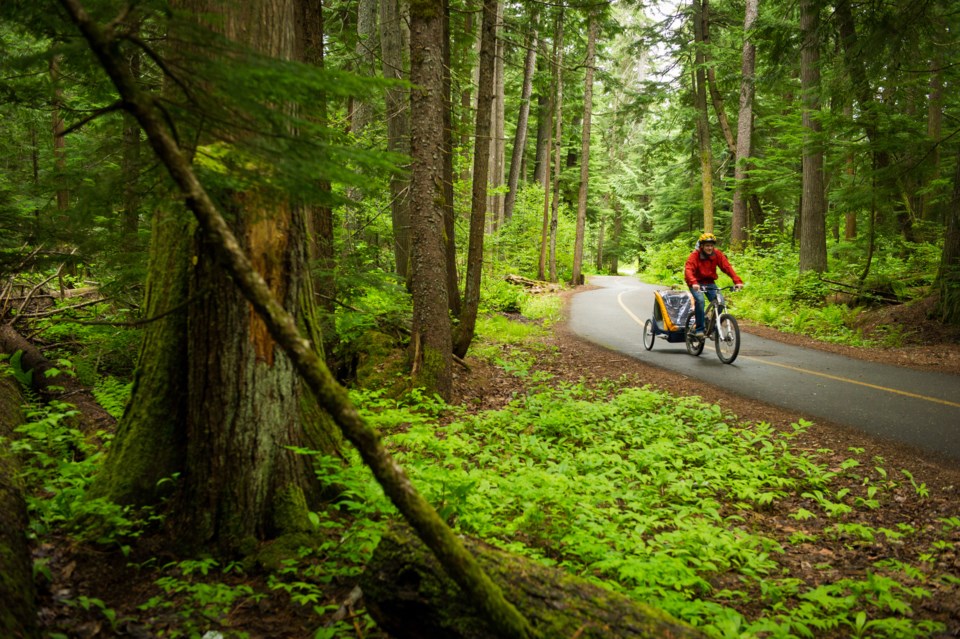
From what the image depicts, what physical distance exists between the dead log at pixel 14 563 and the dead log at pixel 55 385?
174cm

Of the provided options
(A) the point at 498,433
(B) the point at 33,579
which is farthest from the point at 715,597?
(B) the point at 33,579

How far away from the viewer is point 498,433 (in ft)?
22.1

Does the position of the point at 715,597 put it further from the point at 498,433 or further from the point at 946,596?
the point at 498,433

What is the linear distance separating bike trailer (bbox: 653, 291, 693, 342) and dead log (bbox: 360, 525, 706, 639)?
9.97 m

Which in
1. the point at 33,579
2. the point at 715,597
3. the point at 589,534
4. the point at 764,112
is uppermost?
the point at 764,112

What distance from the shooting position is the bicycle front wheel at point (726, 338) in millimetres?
10438

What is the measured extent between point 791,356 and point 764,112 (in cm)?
2057

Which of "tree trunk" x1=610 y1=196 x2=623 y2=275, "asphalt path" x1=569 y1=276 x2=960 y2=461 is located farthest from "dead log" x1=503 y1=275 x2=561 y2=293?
"tree trunk" x1=610 y1=196 x2=623 y2=275

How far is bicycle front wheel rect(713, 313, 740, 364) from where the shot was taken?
34.2ft

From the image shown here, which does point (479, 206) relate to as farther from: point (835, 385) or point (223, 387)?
point (835, 385)

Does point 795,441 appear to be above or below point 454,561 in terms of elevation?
Result: below

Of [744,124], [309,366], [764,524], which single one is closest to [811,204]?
[744,124]

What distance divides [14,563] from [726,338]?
1083 cm

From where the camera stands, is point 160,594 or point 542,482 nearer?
point 160,594
